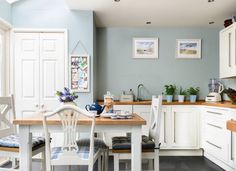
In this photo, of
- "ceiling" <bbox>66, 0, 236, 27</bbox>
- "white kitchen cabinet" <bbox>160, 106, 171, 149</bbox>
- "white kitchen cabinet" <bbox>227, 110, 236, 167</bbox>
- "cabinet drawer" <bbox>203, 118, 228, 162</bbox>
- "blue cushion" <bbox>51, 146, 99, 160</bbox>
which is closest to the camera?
"blue cushion" <bbox>51, 146, 99, 160</bbox>

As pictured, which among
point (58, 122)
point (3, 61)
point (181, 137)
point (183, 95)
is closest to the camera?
point (58, 122)

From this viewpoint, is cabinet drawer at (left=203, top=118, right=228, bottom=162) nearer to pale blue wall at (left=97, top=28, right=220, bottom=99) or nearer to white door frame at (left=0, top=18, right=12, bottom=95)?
pale blue wall at (left=97, top=28, right=220, bottom=99)

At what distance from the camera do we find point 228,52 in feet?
13.6

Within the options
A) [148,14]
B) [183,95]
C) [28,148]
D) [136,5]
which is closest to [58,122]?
[28,148]

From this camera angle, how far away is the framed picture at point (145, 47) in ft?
16.4

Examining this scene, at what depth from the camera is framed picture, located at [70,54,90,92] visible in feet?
13.7

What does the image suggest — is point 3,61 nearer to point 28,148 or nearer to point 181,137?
point 28,148

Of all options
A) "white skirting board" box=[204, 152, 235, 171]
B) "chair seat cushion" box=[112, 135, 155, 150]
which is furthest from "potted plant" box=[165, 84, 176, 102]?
"chair seat cushion" box=[112, 135, 155, 150]

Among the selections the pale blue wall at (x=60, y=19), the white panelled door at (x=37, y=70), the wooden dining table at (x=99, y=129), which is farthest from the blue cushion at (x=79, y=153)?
the white panelled door at (x=37, y=70)

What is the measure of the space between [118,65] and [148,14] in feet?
3.90

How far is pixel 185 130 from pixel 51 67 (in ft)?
8.15

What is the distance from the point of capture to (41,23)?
13.8ft

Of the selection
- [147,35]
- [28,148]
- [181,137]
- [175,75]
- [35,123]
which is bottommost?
[181,137]

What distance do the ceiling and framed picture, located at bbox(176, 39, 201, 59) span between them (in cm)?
31
